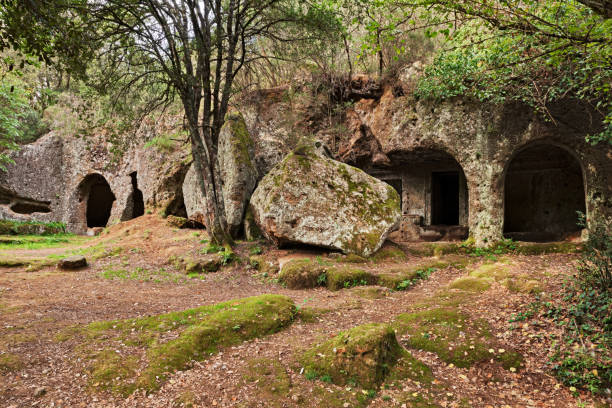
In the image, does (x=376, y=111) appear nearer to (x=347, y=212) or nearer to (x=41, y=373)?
(x=347, y=212)

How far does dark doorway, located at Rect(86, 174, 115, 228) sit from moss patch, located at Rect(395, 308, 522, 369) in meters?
23.0

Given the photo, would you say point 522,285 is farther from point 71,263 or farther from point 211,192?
point 71,263

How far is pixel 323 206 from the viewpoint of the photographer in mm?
9914

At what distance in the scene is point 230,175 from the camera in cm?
1227

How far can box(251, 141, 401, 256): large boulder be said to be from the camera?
9617 mm

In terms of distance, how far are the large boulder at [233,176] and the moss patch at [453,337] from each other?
303 inches

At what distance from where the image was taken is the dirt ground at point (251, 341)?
360cm

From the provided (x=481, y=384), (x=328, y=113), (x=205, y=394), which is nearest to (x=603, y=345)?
(x=481, y=384)

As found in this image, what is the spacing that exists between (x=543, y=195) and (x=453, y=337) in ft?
42.9

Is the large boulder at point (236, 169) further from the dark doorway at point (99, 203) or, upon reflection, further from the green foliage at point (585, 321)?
the dark doorway at point (99, 203)

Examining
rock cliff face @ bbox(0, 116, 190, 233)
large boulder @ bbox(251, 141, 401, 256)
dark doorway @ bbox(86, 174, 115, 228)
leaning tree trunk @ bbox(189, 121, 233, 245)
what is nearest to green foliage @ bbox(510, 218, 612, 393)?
large boulder @ bbox(251, 141, 401, 256)

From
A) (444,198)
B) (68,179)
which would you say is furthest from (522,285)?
(68,179)

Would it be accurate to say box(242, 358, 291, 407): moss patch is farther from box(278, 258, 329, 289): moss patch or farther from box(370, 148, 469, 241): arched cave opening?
box(370, 148, 469, 241): arched cave opening

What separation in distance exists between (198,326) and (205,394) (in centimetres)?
146
